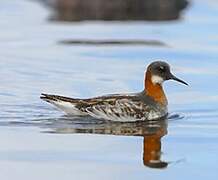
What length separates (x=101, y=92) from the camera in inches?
661

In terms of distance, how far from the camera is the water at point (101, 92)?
12.3m

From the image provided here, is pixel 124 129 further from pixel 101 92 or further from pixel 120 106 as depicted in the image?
pixel 101 92

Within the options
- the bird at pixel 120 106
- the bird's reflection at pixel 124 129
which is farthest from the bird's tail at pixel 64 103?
the bird's reflection at pixel 124 129

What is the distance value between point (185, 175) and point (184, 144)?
5.24ft

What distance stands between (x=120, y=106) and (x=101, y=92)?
192cm

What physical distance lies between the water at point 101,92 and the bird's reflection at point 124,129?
12 mm

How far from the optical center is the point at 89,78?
1775cm

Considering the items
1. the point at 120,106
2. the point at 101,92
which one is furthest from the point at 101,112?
the point at 101,92

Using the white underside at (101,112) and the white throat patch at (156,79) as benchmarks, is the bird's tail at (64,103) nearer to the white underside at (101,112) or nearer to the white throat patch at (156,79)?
the white underside at (101,112)

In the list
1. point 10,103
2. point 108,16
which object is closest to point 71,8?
point 108,16

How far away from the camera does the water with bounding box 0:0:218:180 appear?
12.3 metres

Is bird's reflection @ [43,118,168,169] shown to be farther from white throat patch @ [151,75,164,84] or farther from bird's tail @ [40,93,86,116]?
white throat patch @ [151,75,164,84]

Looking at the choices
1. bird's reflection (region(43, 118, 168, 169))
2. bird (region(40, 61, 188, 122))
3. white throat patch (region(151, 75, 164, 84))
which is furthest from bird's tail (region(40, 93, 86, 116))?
white throat patch (region(151, 75, 164, 84))

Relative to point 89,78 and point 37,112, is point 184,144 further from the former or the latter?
point 89,78
